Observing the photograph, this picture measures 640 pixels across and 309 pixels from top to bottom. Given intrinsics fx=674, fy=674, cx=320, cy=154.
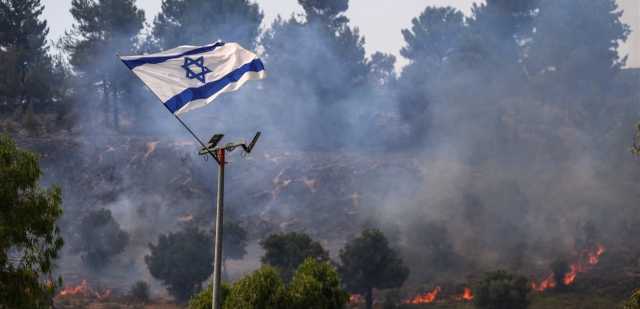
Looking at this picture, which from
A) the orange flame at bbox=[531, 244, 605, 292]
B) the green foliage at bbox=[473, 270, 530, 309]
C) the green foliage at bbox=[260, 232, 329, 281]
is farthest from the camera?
the orange flame at bbox=[531, 244, 605, 292]

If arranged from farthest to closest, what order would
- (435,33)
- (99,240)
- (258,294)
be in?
(435,33), (99,240), (258,294)

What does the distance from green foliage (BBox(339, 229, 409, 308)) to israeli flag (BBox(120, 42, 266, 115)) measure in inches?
1204

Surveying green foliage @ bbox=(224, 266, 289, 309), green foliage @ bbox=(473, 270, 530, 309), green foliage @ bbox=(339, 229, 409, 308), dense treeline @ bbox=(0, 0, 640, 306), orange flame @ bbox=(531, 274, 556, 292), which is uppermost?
dense treeline @ bbox=(0, 0, 640, 306)

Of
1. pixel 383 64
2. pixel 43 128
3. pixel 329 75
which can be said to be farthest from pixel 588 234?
pixel 383 64

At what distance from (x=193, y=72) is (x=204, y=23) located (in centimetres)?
7095

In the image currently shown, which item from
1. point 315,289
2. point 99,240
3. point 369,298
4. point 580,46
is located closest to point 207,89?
point 315,289

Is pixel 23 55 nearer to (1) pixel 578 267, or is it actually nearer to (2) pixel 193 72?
(1) pixel 578 267

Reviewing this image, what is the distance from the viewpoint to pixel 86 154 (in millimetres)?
73188

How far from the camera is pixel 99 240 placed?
54531 mm

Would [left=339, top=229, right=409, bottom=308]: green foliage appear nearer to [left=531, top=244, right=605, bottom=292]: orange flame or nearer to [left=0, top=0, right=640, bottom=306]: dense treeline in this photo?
[left=531, top=244, right=605, bottom=292]: orange flame

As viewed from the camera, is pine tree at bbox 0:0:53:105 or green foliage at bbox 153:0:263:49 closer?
pine tree at bbox 0:0:53:105

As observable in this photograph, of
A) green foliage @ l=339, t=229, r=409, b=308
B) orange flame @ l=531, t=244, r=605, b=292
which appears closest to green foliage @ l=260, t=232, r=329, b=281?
green foliage @ l=339, t=229, r=409, b=308

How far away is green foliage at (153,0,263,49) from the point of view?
271ft

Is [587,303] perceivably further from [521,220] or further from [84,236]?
[84,236]
